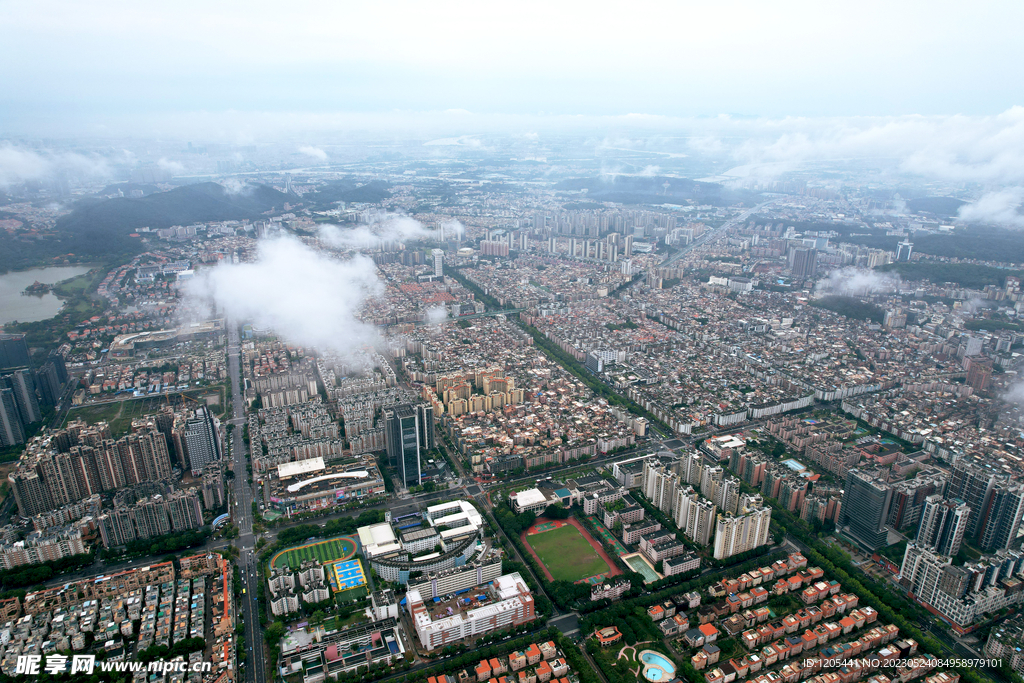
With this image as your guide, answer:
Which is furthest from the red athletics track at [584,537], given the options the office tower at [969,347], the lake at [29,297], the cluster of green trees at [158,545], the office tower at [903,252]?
the office tower at [903,252]

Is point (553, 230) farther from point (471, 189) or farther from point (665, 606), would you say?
point (665, 606)

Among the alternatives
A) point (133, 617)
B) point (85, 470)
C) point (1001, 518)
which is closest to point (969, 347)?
point (1001, 518)

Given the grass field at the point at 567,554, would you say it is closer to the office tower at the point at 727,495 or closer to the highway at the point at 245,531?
the office tower at the point at 727,495

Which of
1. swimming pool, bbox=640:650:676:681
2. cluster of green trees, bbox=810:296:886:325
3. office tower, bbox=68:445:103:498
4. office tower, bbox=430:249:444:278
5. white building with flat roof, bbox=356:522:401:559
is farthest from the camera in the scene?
office tower, bbox=430:249:444:278

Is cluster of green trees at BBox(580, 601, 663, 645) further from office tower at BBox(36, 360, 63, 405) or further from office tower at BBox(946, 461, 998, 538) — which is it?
office tower at BBox(36, 360, 63, 405)

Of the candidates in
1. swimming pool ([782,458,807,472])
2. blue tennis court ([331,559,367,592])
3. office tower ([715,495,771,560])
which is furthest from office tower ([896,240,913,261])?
blue tennis court ([331,559,367,592])
